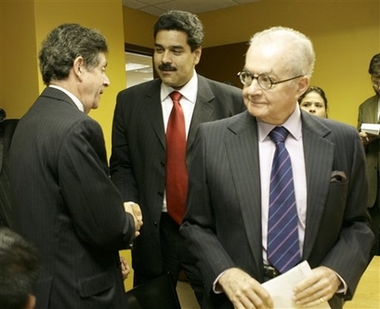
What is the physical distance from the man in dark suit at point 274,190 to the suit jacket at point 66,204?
0.27 meters

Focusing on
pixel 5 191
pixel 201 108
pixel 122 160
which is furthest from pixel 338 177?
pixel 5 191

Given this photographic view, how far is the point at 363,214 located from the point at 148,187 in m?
0.89

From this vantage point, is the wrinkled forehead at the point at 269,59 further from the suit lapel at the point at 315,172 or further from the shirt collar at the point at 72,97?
the shirt collar at the point at 72,97

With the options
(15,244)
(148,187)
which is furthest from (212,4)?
(15,244)

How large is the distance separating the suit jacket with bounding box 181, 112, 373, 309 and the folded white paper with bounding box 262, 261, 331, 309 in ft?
0.27

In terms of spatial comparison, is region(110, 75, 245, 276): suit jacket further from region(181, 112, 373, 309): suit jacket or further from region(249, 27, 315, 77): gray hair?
region(249, 27, 315, 77): gray hair

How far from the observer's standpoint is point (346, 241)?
1247 millimetres

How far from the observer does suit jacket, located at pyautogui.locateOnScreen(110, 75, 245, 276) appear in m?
1.87

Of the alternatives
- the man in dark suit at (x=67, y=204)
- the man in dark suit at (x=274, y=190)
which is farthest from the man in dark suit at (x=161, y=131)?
the man in dark suit at (x=274, y=190)

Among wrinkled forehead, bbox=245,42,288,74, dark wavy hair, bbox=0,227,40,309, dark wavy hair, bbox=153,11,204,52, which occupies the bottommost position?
dark wavy hair, bbox=0,227,40,309

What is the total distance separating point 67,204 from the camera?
1.34m

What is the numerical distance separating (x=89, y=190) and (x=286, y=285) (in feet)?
2.01

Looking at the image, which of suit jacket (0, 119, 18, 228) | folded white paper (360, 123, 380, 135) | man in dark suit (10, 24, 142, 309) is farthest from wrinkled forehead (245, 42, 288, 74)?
folded white paper (360, 123, 380, 135)

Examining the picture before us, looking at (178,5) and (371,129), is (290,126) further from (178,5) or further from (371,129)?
(178,5)
